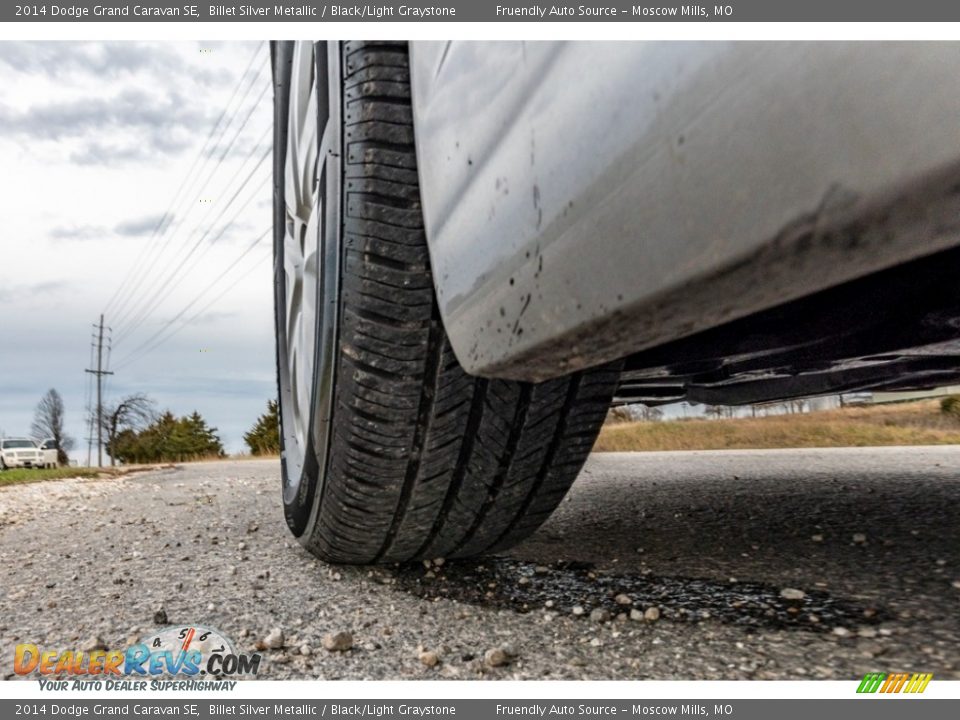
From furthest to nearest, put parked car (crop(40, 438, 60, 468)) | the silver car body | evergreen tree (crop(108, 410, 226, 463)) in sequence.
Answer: evergreen tree (crop(108, 410, 226, 463)) → parked car (crop(40, 438, 60, 468)) → the silver car body

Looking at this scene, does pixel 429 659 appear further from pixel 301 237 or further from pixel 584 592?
pixel 301 237

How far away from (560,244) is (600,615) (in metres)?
0.69

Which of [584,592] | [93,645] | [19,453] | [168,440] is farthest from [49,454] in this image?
[584,592]

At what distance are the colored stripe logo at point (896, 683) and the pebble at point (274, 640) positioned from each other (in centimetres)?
78

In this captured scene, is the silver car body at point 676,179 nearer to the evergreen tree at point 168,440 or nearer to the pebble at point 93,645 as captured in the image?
the pebble at point 93,645

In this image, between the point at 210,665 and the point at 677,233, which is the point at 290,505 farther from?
the point at 677,233

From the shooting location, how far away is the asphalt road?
Answer: 94 cm

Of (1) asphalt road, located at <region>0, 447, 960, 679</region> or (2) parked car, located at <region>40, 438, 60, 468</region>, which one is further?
(2) parked car, located at <region>40, 438, 60, 468</region>

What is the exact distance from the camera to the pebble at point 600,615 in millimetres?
1086

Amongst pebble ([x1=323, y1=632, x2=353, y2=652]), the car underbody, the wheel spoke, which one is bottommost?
pebble ([x1=323, y1=632, x2=353, y2=652])

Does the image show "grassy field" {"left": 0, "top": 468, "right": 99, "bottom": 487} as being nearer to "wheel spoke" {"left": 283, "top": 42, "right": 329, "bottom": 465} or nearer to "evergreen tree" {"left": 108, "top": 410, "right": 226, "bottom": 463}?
"wheel spoke" {"left": 283, "top": 42, "right": 329, "bottom": 465}

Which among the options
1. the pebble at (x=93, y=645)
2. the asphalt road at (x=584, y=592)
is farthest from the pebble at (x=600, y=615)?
the pebble at (x=93, y=645)

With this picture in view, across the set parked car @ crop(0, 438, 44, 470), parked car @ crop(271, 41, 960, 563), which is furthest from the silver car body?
parked car @ crop(0, 438, 44, 470)

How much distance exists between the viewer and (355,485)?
1.18m
